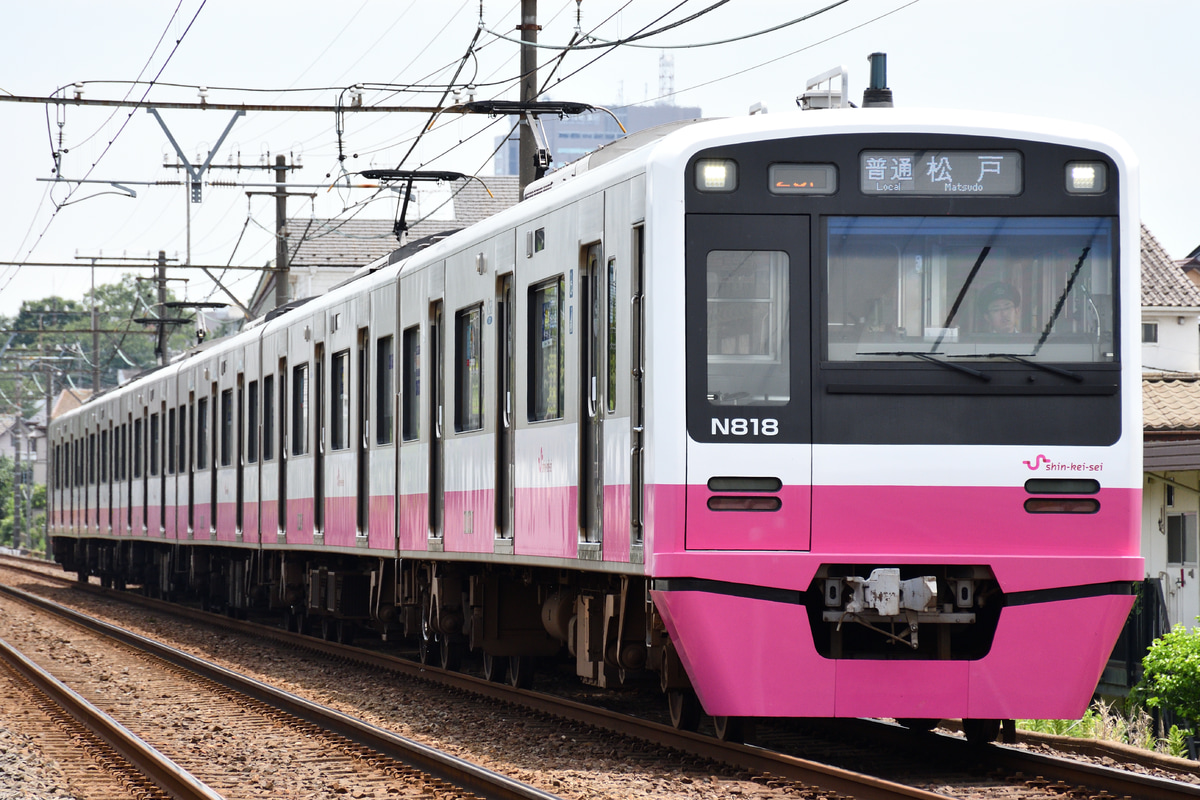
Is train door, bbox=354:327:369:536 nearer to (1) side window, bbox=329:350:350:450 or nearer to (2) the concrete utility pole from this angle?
(1) side window, bbox=329:350:350:450

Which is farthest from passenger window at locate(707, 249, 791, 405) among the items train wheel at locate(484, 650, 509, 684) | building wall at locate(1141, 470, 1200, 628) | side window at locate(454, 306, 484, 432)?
building wall at locate(1141, 470, 1200, 628)

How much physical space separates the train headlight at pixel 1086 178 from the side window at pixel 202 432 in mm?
15939

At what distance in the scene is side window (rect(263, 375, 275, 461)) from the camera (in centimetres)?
1838

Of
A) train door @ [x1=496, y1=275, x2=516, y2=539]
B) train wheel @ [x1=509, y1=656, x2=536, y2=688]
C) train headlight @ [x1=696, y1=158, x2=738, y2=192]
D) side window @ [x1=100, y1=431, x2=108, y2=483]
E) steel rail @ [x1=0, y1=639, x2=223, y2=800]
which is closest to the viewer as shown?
train headlight @ [x1=696, y1=158, x2=738, y2=192]

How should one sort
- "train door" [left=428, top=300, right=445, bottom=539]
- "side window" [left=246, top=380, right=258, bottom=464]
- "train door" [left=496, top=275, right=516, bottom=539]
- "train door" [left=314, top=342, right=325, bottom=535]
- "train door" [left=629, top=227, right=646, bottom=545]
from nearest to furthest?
"train door" [left=629, top=227, right=646, bottom=545] → "train door" [left=496, top=275, right=516, bottom=539] → "train door" [left=428, top=300, right=445, bottom=539] → "train door" [left=314, top=342, right=325, bottom=535] → "side window" [left=246, top=380, right=258, bottom=464]

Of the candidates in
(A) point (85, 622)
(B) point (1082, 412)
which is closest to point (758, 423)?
(B) point (1082, 412)

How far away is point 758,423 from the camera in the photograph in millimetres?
7863

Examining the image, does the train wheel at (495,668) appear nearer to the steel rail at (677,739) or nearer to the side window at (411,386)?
the steel rail at (677,739)

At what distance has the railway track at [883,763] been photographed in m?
7.27

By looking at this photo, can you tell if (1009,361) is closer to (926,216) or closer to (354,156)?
(926,216)

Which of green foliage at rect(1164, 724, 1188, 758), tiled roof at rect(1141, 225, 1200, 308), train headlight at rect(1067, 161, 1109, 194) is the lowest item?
green foliage at rect(1164, 724, 1188, 758)

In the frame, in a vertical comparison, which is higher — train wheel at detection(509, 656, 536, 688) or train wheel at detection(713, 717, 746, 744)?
train wheel at detection(713, 717, 746, 744)

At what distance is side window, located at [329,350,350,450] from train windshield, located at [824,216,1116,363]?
792cm

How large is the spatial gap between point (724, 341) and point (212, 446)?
14816 millimetres
